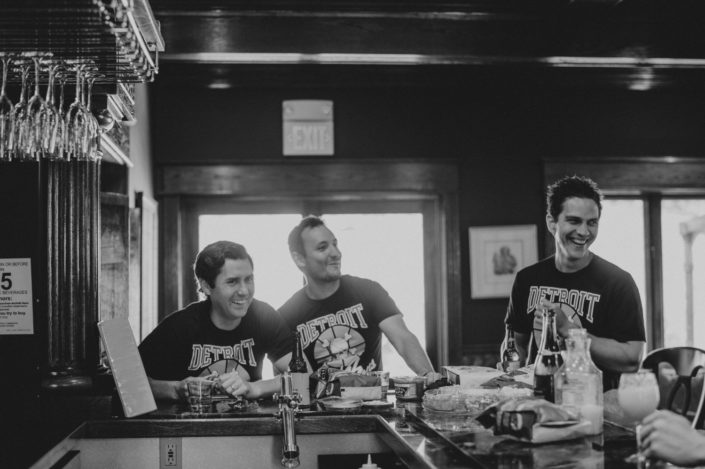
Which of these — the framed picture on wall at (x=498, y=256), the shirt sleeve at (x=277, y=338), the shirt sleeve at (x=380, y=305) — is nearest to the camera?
the shirt sleeve at (x=277, y=338)

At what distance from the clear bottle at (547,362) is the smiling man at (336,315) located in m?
1.21

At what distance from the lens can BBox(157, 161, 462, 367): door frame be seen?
217 inches

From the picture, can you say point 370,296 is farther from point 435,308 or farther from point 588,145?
point 588,145

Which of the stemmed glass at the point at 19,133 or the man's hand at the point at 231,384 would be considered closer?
the stemmed glass at the point at 19,133

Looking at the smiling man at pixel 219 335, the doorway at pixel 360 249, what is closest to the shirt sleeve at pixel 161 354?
the smiling man at pixel 219 335

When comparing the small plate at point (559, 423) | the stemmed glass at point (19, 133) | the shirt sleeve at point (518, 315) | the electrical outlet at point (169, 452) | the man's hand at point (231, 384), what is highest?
the stemmed glass at point (19, 133)

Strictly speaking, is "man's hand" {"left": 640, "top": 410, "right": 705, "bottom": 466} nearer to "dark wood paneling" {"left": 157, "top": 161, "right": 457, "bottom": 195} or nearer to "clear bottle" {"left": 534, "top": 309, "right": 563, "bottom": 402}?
"clear bottle" {"left": 534, "top": 309, "right": 563, "bottom": 402}

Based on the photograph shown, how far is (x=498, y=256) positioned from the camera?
5.70 metres

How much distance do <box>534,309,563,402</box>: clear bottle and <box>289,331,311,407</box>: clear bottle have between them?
828 millimetres

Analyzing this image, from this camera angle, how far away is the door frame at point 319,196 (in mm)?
5516

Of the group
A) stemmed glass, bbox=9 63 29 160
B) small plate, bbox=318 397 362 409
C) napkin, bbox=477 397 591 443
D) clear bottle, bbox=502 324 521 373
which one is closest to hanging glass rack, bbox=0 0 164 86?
stemmed glass, bbox=9 63 29 160

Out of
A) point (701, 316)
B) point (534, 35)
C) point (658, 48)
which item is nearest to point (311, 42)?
point (534, 35)

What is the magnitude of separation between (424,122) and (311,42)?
1433 millimetres

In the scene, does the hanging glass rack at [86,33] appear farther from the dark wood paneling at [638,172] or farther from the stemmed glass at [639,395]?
the dark wood paneling at [638,172]
